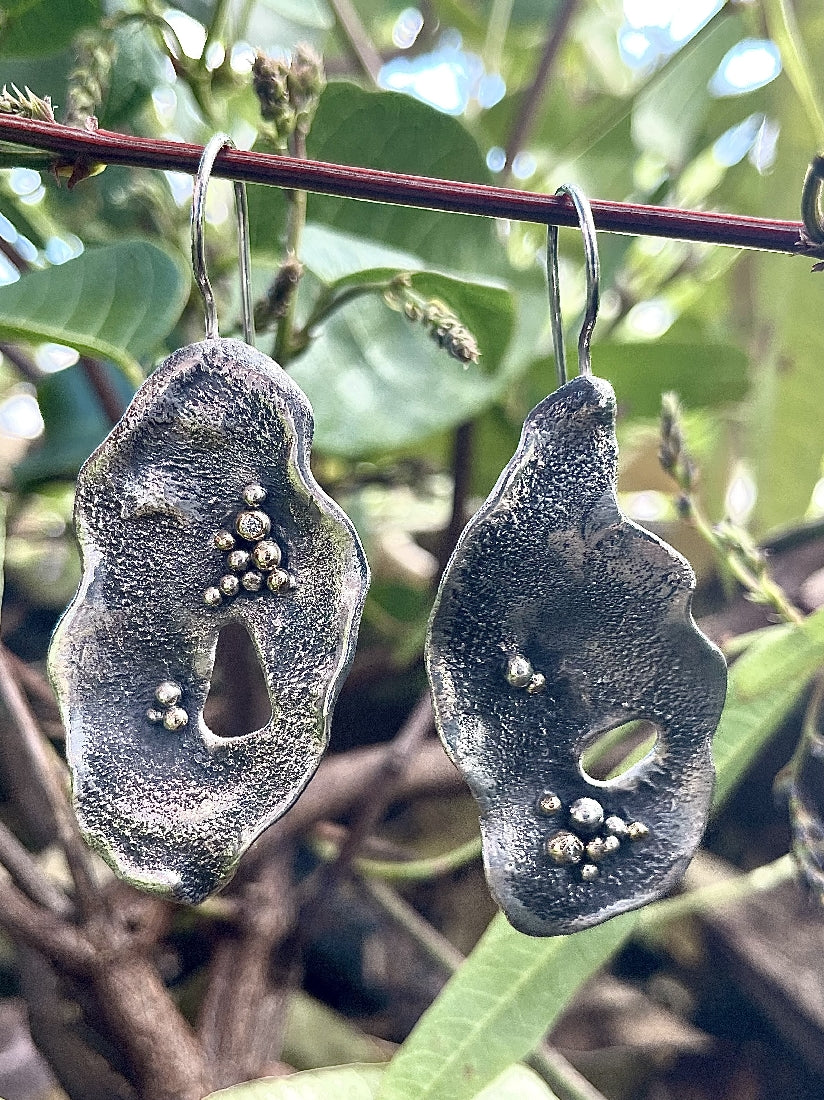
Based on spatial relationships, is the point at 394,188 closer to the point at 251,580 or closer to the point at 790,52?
the point at 251,580

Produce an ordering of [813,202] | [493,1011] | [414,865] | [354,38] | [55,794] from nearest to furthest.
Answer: [813,202] → [493,1011] → [55,794] → [414,865] → [354,38]

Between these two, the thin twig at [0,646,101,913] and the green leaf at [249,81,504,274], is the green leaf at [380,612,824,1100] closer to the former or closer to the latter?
the thin twig at [0,646,101,913]

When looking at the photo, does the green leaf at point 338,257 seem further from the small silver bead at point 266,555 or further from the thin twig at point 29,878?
the thin twig at point 29,878

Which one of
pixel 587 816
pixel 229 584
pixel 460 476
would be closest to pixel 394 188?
pixel 229 584

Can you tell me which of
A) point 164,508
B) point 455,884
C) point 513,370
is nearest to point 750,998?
point 455,884

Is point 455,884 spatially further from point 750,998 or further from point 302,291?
point 302,291

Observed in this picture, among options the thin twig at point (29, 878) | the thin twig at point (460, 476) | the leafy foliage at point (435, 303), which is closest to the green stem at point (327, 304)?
the leafy foliage at point (435, 303)
